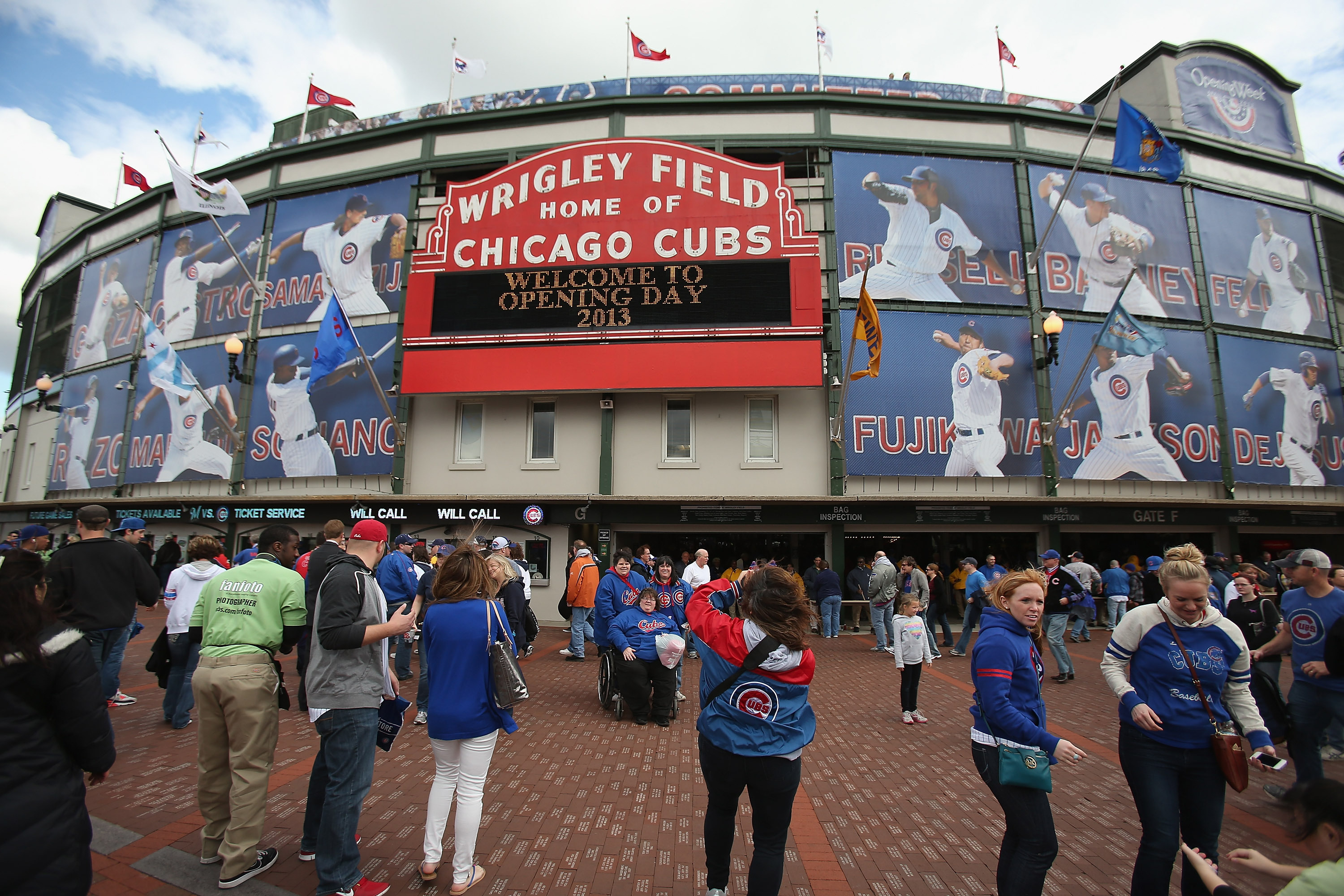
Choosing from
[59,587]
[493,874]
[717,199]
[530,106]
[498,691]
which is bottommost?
[493,874]

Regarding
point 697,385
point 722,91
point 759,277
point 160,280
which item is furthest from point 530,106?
point 160,280

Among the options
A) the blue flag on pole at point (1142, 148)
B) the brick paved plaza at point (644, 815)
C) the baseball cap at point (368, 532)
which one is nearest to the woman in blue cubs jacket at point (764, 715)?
the brick paved plaza at point (644, 815)

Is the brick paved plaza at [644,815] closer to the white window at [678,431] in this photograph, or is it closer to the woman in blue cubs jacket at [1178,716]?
the woman in blue cubs jacket at [1178,716]

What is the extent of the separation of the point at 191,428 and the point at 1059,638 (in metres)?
24.4

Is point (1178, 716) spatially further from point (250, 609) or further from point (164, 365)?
point (164, 365)

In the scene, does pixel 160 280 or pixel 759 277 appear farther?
pixel 160 280

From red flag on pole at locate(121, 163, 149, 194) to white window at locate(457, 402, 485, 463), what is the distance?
17385 millimetres

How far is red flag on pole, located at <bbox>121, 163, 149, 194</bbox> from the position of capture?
23.7 meters

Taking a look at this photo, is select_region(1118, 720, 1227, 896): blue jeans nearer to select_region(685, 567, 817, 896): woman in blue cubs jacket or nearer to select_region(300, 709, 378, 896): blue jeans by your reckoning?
select_region(685, 567, 817, 896): woman in blue cubs jacket

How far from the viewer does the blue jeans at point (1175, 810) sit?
10.6ft

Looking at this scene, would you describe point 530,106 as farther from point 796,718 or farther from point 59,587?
point 796,718

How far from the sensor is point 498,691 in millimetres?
3730

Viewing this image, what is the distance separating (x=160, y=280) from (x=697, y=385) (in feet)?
68.6

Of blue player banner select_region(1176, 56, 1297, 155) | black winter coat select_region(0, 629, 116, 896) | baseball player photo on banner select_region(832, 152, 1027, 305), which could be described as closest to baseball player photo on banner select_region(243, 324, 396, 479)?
baseball player photo on banner select_region(832, 152, 1027, 305)
